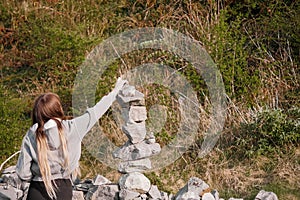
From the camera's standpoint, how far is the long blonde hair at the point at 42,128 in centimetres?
410

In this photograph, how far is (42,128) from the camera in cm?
414

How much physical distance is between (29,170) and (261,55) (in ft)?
16.9

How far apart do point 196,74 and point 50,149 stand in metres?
4.02

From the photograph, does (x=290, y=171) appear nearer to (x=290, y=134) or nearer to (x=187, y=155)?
(x=290, y=134)

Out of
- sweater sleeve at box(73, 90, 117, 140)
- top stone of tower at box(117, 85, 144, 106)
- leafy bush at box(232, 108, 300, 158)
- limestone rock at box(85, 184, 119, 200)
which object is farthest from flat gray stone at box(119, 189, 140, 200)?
leafy bush at box(232, 108, 300, 158)

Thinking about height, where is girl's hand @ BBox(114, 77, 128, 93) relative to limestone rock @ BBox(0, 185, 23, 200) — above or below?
above

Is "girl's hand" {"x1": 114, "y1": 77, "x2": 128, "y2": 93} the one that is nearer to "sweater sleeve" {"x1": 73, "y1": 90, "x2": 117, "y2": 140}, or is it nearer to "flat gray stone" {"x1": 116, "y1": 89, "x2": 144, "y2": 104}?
"flat gray stone" {"x1": 116, "y1": 89, "x2": 144, "y2": 104}

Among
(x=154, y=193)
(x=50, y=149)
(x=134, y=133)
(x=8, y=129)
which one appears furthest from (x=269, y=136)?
(x=50, y=149)

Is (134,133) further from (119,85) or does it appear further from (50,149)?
(50,149)

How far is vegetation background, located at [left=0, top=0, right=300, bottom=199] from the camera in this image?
667cm

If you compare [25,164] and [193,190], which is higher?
[25,164]

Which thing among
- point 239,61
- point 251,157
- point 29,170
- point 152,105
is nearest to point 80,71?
point 152,105

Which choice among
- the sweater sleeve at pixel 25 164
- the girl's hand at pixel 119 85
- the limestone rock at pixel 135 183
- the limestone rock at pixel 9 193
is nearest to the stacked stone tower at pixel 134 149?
the limestone rock at pixel 135 183

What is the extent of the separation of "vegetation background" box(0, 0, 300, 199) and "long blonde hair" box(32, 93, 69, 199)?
2.08 meters
